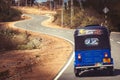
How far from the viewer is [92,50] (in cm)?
1916

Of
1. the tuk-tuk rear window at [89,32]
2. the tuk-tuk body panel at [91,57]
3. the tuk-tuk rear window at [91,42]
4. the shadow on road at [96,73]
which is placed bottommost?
the shadow on road at [96,73]

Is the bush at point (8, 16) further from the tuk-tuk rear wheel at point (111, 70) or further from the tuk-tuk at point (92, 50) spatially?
the tuk-tuk rear wheel at point (111, 70)

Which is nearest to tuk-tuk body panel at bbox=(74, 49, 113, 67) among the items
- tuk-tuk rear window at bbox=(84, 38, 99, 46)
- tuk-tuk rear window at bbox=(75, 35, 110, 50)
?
tuk-tuk rear window at bbox=(75, 35, 110, 50)

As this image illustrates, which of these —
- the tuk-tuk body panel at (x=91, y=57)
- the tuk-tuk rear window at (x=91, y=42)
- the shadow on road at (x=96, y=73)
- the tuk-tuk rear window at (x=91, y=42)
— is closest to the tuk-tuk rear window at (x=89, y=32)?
the tuk-tuk rear window at (x=91, y=42)

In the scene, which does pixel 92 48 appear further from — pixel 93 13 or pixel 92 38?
pixel 93 13

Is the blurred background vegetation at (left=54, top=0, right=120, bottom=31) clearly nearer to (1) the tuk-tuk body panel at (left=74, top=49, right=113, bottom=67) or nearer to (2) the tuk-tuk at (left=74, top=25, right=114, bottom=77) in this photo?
(2) the tuk-tuk at (left=74, top=25, right=114, bottom=77)

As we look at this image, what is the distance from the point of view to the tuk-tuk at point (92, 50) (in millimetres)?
18984

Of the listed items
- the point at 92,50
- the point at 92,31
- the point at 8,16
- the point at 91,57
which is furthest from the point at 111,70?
the point at 8,16

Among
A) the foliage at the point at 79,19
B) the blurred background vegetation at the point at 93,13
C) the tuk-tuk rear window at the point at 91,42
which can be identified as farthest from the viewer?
the foliage at the point at 79,19

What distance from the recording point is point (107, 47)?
19141mm

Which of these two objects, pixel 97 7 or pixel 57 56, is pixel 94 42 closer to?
pixel 57 56

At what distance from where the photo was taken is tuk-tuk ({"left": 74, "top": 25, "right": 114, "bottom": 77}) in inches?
747

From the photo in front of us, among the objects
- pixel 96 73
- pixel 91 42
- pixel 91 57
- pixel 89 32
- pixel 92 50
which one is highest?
pixel 89 32

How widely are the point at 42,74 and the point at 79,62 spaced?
232cm
